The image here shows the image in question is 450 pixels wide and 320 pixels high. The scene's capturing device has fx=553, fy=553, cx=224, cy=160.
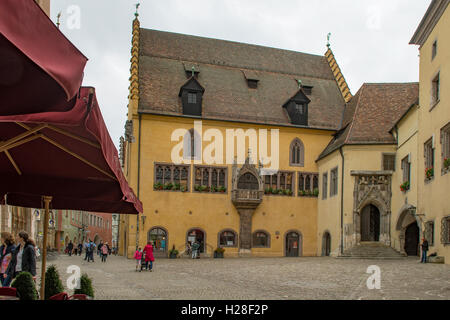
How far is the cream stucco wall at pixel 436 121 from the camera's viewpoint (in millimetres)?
23172

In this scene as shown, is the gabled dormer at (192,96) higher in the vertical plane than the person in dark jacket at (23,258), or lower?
higher

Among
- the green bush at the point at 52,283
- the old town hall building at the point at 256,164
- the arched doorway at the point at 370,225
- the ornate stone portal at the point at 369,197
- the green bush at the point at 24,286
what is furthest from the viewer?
the arched doorway at the point at 370,225

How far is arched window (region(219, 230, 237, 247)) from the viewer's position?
37.3m

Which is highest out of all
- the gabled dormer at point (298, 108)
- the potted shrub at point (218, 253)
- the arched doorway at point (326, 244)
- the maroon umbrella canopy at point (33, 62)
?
the gabled dormer at point (298, 108)

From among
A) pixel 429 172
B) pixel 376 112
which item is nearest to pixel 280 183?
pixel 376 112

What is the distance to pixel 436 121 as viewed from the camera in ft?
80.7

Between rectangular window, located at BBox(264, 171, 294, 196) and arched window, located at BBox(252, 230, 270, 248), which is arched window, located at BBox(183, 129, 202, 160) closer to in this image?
rectangular window, located at BBox(264, 171, 294, 196)

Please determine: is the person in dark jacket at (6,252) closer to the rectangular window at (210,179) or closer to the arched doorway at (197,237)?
the arched doorway at (197,237)

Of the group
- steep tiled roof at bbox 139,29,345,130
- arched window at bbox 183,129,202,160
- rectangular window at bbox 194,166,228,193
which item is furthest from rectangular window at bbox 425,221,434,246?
arched window at bbox 183,129,202,160

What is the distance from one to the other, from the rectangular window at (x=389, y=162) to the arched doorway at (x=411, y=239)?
356 centimetres

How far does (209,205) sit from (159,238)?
4.01 meters

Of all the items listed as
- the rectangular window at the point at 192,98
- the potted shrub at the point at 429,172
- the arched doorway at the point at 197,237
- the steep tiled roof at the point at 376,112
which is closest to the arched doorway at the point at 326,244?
the steep tiled roof at the point at 376,112

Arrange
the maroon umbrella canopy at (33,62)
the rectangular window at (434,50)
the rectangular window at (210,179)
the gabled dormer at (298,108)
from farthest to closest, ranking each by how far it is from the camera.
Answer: the gabled dormer at (298,108) < the rectangular window at (210,179) < the rectangular window at (434,50) < the maroon umbrella canopy at (33,62)
